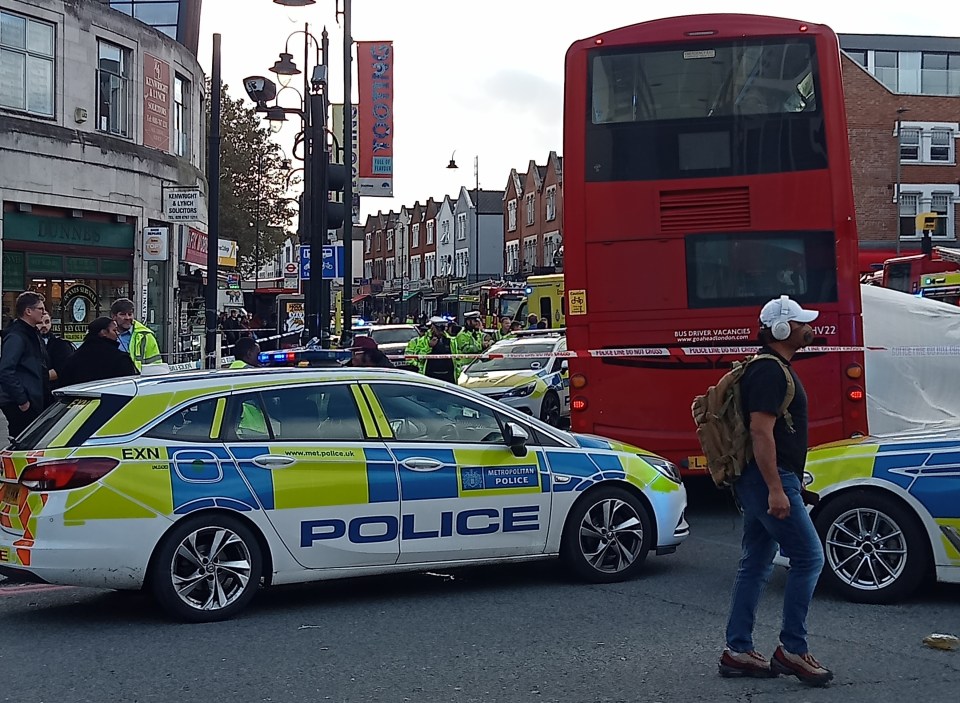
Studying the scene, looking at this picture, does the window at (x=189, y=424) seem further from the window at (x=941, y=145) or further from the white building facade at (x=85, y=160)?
the window at (x=941, y=145)

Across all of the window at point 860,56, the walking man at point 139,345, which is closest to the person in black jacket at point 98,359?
the walking man at point 139,345

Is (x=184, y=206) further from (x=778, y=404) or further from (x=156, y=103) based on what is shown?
(x=778, y=404)

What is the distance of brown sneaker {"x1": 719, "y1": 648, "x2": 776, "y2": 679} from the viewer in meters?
5.82

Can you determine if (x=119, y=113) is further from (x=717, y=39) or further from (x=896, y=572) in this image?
(x=896, y=572)

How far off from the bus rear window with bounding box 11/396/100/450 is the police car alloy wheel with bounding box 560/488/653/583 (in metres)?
3.17

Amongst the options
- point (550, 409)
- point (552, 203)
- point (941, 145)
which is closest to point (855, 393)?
point (550, 409)

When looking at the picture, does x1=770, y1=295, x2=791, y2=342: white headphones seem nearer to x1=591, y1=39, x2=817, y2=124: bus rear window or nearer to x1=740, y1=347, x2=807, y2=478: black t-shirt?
x1=740, y1=347, x2=807, y2=478: black t-shirt

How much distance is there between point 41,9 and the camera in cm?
2478

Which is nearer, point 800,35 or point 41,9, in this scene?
point 800,35

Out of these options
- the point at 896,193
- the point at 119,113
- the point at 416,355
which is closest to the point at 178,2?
the point at 119,113

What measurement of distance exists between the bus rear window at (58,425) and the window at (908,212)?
1858 inches

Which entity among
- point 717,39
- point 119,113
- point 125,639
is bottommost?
point 125,639

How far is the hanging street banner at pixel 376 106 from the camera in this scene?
25.2m

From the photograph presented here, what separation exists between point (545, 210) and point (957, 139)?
85.6 ft
